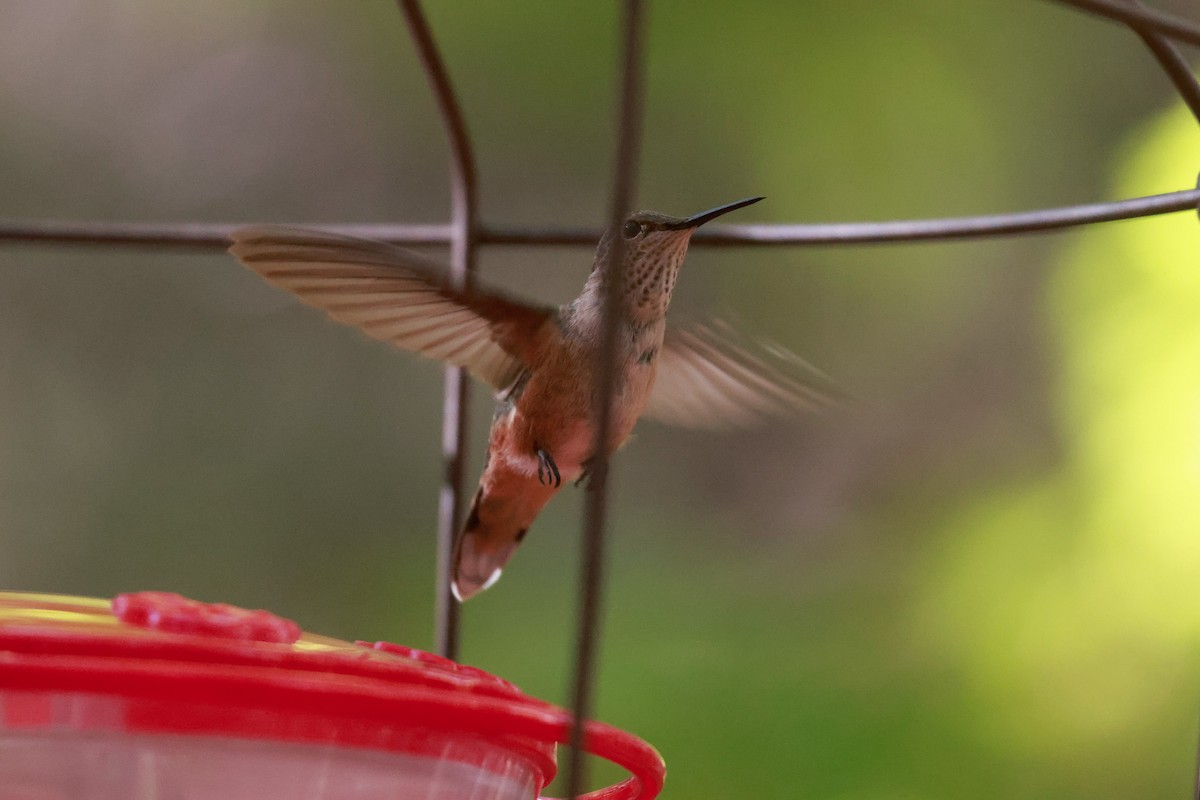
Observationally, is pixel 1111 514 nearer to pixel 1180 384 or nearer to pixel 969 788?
pixel 1180 384

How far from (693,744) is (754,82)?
234 cm

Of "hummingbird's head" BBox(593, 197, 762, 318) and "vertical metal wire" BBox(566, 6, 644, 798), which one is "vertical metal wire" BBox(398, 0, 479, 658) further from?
"vertical metal wire" BBox(566, 6, 644, 798)

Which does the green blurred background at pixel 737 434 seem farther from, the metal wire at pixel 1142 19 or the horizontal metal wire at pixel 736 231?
the metal wire at pixel 1142 19

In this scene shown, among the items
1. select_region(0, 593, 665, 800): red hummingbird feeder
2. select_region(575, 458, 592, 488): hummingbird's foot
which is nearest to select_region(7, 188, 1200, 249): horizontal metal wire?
select_region(575, 458, 592, 488): hummingbird's foot

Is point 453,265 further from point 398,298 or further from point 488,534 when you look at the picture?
point 488,534

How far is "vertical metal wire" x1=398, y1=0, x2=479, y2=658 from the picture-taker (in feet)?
5.28

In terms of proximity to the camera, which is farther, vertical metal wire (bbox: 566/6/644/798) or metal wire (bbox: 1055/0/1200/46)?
metal wire (bbox: 1055/0/1200/46)

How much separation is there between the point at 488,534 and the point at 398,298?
0.57m

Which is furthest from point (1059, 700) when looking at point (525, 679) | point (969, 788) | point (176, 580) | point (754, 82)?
point (176, 580)

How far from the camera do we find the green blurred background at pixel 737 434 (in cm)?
333

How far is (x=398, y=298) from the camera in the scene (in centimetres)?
161

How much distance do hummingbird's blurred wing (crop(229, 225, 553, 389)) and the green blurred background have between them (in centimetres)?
Answer: 182

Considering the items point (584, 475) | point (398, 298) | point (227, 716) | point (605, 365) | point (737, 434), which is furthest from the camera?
point (737, 434)

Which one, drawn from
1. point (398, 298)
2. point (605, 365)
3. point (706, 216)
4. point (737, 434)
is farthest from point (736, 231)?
point (737, 434)
